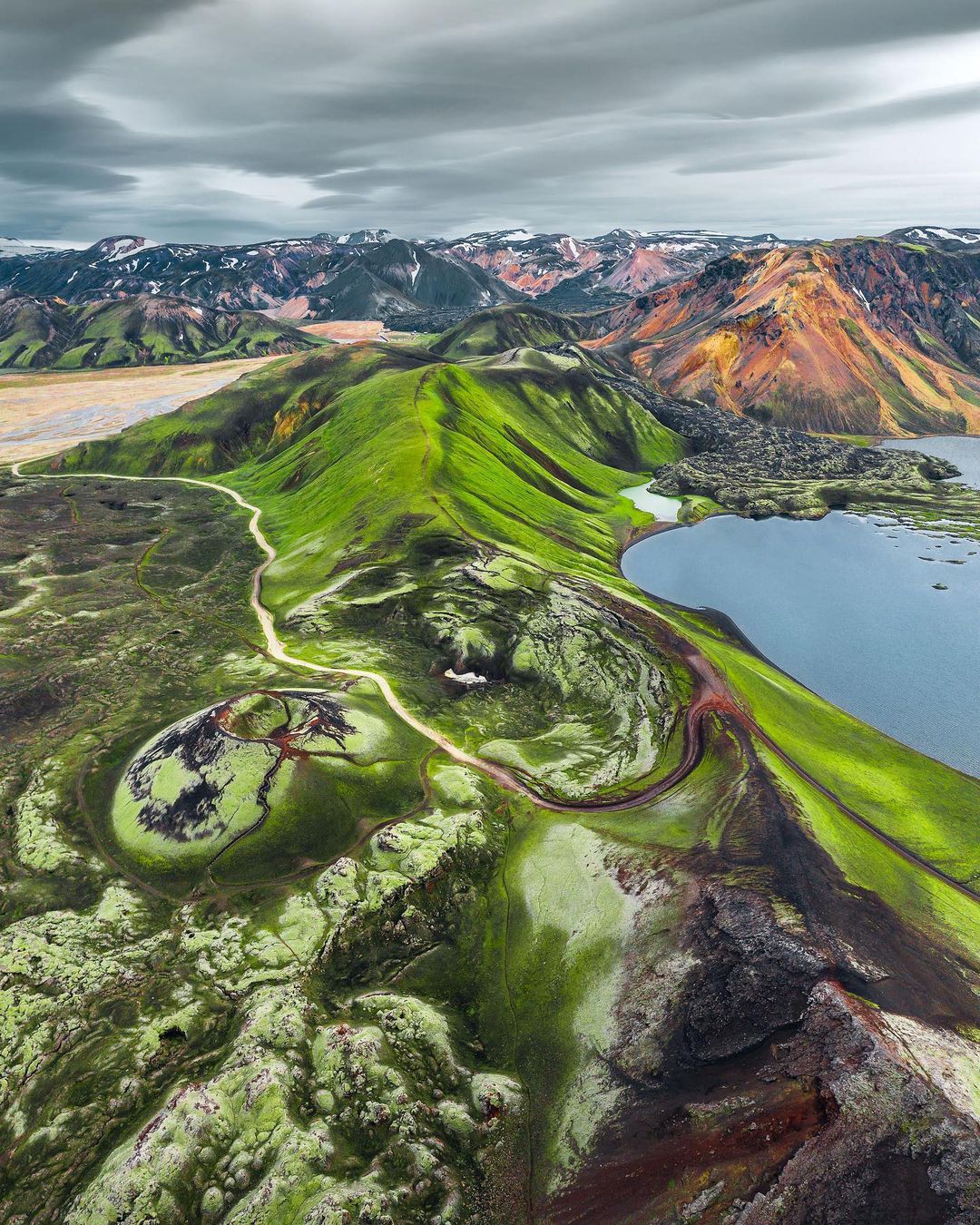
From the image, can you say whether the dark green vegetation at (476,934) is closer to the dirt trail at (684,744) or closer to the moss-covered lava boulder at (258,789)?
the moss-covered lava boulder at (258,789)

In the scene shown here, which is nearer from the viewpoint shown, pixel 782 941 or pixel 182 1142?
pixel 182 1142

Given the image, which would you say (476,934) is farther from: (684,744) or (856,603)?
(856,603)

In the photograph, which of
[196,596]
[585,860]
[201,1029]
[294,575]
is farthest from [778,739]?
[196,596]

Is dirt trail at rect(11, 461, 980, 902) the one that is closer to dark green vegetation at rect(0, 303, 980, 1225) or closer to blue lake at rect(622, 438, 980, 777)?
dark green vegetation at rect(0, 303, 980, 1225)

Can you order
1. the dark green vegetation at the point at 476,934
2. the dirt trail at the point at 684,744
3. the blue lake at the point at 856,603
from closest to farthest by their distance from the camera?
the dark green vegetation at the point at 476,934 → the dirt trail at the point at 684,744 → the blue lake at the point at 856,603

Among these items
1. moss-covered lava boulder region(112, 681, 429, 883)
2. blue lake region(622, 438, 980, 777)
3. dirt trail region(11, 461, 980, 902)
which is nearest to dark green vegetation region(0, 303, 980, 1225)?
moss-covered lava boulder region(112, 681, 429, 883)

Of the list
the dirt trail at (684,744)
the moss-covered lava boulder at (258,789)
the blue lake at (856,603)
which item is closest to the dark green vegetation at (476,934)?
the moss-covered lava boulder at (258,789)

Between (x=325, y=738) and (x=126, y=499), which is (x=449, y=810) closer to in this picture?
(x=325, y=738)
